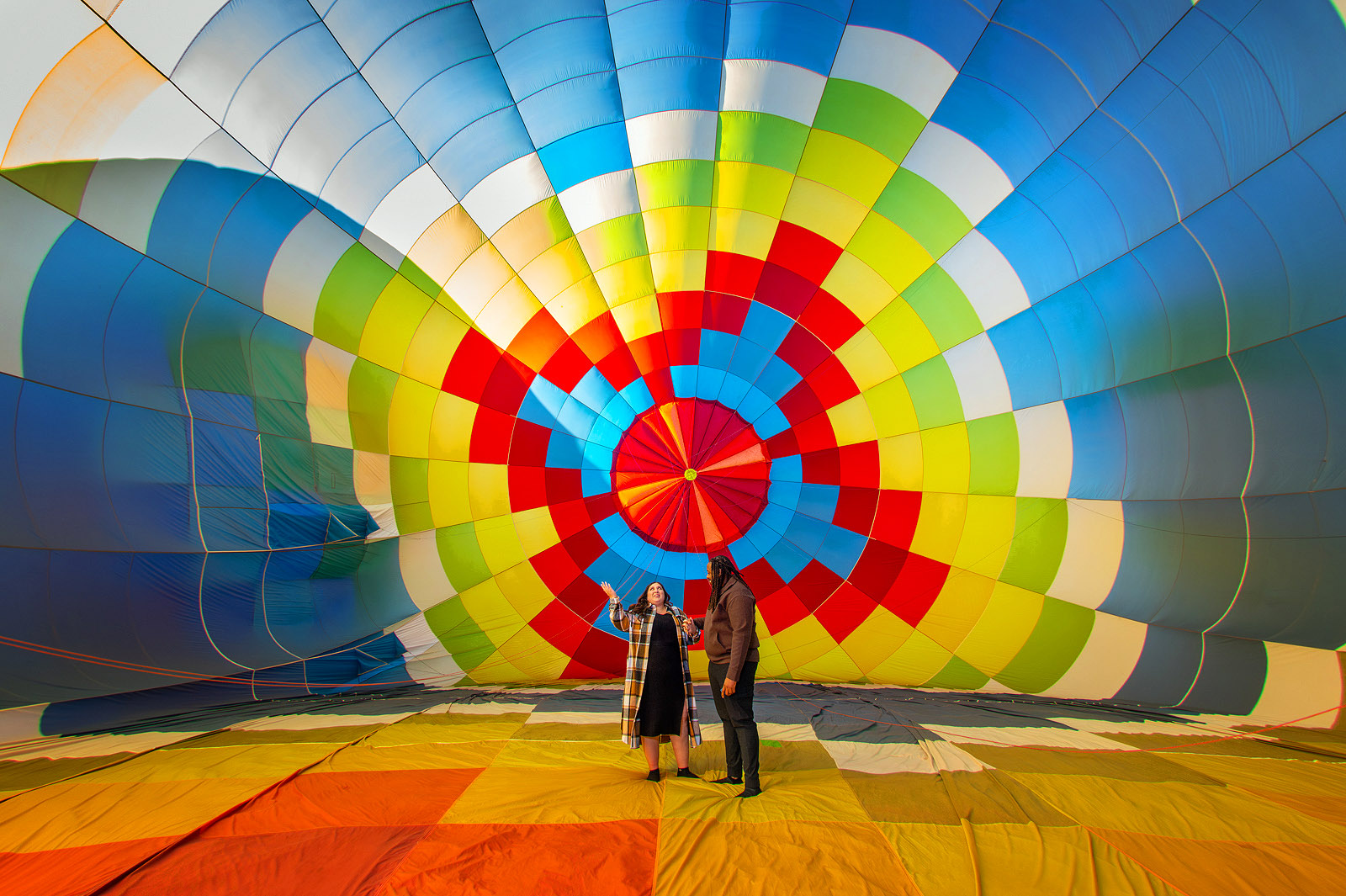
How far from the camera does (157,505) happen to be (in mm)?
3814

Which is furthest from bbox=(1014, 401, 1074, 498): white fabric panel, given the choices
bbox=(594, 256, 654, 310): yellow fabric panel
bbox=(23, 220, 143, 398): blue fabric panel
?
bbox=(23, 220, 143, 398): blue fabric panel

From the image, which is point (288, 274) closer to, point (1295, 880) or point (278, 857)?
point (278, 857)

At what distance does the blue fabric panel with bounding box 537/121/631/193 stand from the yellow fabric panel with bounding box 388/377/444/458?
1.67 meters

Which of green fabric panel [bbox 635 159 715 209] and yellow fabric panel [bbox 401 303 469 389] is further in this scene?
yellow fabric panel [bbox 401 303 469 389]

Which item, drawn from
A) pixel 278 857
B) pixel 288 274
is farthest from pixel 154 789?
pixel 288 274

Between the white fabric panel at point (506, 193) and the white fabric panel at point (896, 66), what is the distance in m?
1.87

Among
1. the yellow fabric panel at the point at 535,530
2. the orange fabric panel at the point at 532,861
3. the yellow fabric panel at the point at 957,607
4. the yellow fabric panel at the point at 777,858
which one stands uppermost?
the yellow fabric panel at the point at 535,530

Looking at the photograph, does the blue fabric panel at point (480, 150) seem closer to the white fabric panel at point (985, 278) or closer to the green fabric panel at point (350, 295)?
the green fabric panel at point (350, 295)

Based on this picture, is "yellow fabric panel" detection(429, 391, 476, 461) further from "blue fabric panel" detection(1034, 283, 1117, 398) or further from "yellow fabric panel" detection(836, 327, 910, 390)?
"blue fabric panel" detection(1034, 283, 1117, 398)

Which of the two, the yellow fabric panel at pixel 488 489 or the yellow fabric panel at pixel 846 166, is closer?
the yellow fabric panel at pixel 846 166

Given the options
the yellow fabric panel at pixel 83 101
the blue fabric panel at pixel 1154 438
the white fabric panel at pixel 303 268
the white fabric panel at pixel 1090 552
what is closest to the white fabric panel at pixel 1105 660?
the white fabric panel at pixel 1090 552

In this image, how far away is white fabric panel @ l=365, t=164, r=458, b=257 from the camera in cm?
414

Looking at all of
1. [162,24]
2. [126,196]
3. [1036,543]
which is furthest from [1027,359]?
[126,196]

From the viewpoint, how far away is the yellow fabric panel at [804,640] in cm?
505
